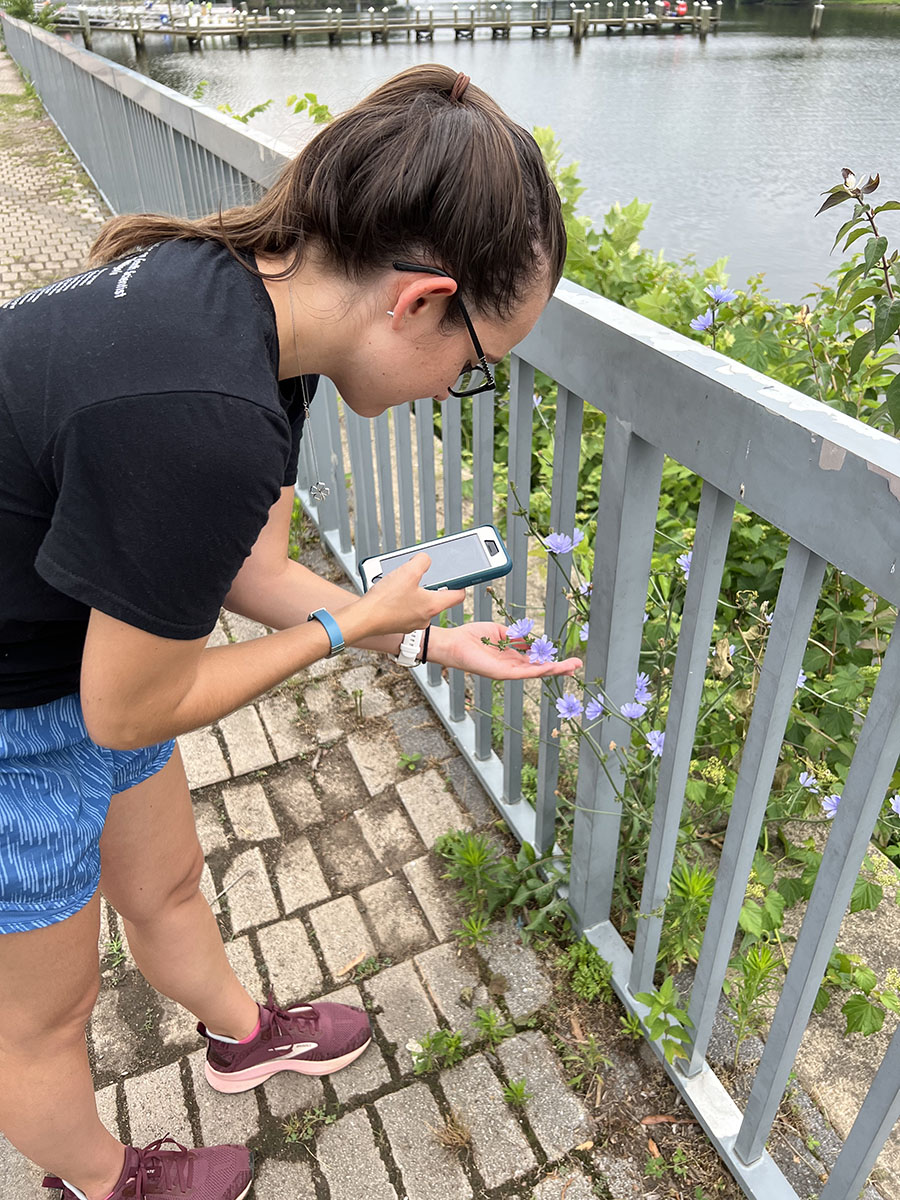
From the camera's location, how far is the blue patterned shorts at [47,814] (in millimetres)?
1199

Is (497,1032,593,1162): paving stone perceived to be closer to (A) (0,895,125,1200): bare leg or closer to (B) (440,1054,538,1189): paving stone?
(B) (440,1054,538,1189): paving stone

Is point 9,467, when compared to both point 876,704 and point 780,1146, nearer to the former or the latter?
point 876,704

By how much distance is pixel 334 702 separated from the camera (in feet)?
9.60

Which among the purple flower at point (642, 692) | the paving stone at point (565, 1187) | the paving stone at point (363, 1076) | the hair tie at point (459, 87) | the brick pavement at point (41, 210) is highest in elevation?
the hair tie at point (459, 87)

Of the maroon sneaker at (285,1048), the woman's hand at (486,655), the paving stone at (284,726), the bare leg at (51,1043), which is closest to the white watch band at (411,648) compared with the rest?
the woman's hand at (486,655)

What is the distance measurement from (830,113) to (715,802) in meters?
12.4

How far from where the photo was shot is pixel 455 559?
1.81 m

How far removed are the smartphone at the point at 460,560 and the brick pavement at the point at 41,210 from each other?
4.87 metres

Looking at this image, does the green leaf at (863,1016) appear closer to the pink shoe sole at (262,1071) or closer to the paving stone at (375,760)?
the pink shoe sole at (262,1071)

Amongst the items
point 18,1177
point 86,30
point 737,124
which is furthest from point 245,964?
point 86,30

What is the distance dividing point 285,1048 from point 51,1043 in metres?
0.65

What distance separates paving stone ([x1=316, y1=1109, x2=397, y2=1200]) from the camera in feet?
5.73

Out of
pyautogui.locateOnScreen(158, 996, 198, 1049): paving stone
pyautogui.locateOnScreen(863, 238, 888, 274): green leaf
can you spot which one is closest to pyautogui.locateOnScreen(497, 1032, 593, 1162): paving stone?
pyautogui.locateOnScreen(158, 996, 198, 1049): paving stone

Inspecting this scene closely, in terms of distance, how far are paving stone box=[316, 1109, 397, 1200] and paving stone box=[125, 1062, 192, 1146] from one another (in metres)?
0.29
